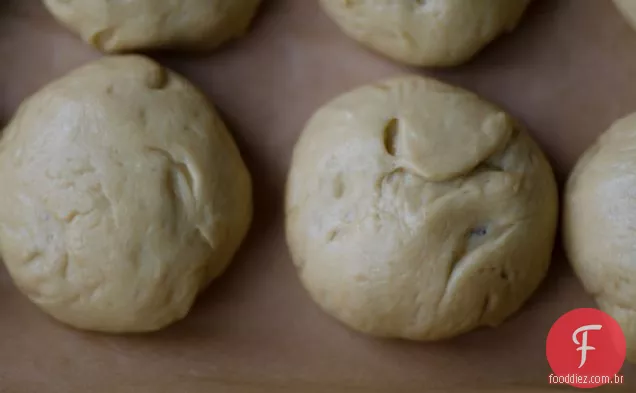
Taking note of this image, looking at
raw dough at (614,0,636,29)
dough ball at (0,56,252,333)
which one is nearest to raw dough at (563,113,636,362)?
raw dough at (614,0,636,29)

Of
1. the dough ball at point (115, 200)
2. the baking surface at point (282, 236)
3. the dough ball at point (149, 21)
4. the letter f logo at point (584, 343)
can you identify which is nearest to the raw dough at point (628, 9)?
the baking surface at point (282, 236)

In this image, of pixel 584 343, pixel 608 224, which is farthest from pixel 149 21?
pixel 584 343

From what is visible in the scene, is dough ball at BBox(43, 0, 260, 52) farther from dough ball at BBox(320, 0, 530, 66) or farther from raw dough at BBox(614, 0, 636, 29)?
raw dough at BBox(614, 0, 636, 29)

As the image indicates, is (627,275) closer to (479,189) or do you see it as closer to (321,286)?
(479,189)

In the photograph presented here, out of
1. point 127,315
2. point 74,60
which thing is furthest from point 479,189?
point 74,60

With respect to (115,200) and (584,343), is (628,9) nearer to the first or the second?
(584,343)

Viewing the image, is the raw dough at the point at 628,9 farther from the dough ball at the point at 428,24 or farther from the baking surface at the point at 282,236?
the dough ball at the point at 428,24

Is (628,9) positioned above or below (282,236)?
above
